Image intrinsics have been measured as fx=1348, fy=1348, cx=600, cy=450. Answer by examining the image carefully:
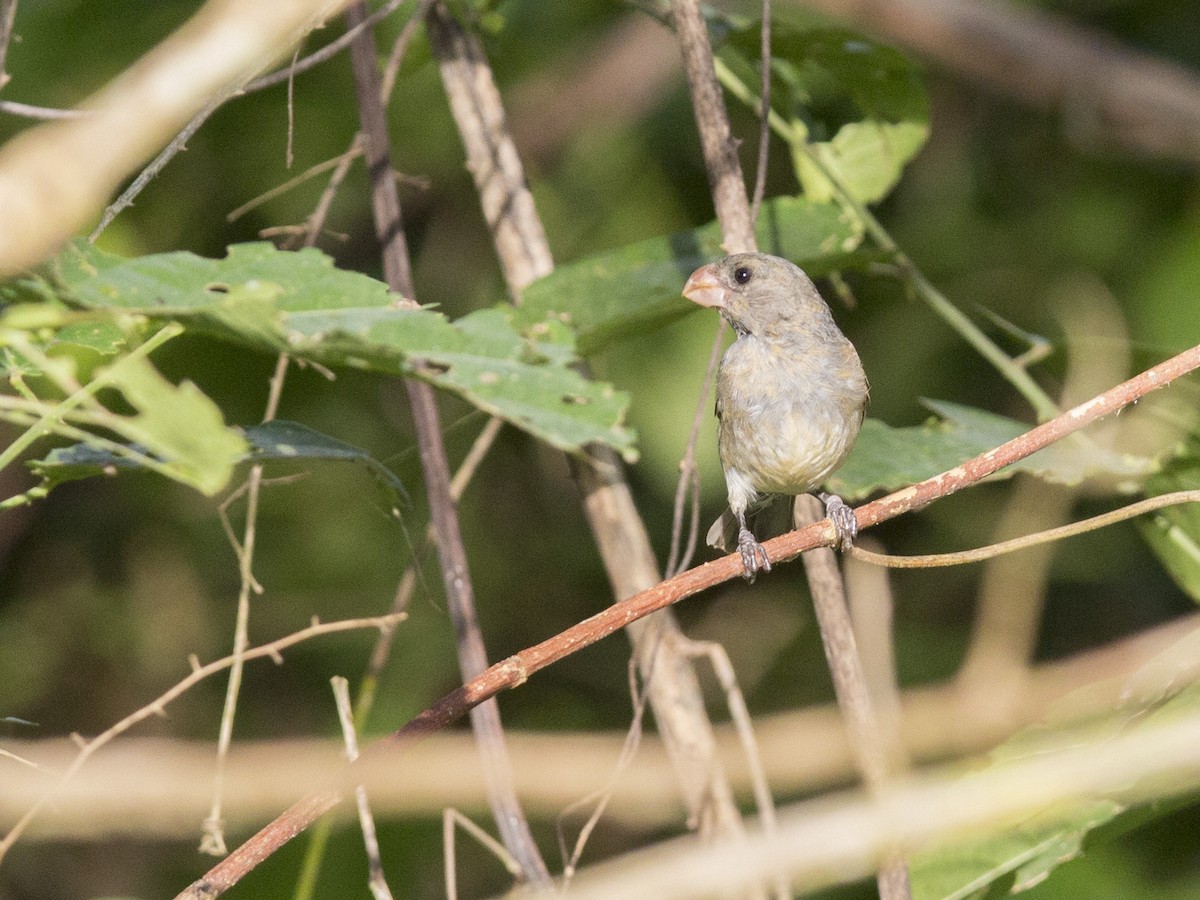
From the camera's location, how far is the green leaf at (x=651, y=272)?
11.8ft

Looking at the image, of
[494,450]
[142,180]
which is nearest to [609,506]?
[142,180]

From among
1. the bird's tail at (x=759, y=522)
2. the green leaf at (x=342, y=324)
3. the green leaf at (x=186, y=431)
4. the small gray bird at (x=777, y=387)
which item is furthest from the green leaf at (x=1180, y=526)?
the green leaf at (x=186, y=431)

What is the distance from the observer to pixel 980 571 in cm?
588

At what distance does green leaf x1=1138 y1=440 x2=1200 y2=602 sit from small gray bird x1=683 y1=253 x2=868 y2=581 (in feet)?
2.70

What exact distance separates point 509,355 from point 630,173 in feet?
12.8

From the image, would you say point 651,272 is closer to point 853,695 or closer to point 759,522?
point 759,522

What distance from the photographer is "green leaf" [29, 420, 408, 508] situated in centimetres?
225

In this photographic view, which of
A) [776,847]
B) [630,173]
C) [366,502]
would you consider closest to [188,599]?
[366,502]

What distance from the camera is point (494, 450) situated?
5766 mm

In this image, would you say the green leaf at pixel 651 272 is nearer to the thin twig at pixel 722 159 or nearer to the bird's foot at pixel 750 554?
the thin twig at pixel 722 159

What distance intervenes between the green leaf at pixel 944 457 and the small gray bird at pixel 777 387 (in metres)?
0.07

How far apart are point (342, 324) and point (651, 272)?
80.0 inches

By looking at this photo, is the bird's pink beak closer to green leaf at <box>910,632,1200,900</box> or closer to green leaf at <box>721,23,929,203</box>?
green leaf at <box>721,23,929,203</box>

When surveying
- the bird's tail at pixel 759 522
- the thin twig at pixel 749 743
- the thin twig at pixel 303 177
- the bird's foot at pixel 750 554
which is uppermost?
the thin twig at pixel 303 177
